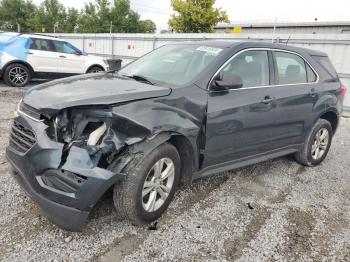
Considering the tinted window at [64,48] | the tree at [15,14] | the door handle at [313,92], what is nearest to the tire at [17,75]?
the tinted window at [64,48]

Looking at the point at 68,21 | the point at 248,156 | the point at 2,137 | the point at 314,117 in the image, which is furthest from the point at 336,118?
the point at 68,21

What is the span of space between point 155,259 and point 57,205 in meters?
0.89

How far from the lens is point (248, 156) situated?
3.99 m

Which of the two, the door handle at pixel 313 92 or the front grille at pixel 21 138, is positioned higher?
the door handle at pixel 313 92

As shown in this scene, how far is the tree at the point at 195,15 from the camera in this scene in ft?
76.1

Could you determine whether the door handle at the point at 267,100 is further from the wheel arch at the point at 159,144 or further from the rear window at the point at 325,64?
the rear window at the point at 325,64

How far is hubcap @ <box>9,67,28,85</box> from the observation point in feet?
32.9

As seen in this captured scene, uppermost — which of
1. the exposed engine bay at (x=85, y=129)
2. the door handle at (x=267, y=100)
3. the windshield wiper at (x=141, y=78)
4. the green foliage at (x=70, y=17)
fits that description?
the green foliage at (x=70, y=17)

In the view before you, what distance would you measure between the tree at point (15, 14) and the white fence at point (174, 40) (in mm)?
21698

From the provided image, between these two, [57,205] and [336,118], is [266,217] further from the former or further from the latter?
[336,118]

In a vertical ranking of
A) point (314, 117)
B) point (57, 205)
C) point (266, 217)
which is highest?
point (314, 117)

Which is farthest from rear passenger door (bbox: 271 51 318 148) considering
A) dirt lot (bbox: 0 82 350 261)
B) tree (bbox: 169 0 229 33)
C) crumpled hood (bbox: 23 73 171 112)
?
tree (bbox: 169 0 229 33)

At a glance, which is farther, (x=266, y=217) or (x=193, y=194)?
(x=193, y=194)

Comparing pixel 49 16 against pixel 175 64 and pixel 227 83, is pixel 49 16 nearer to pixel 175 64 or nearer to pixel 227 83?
pixel 175 64
